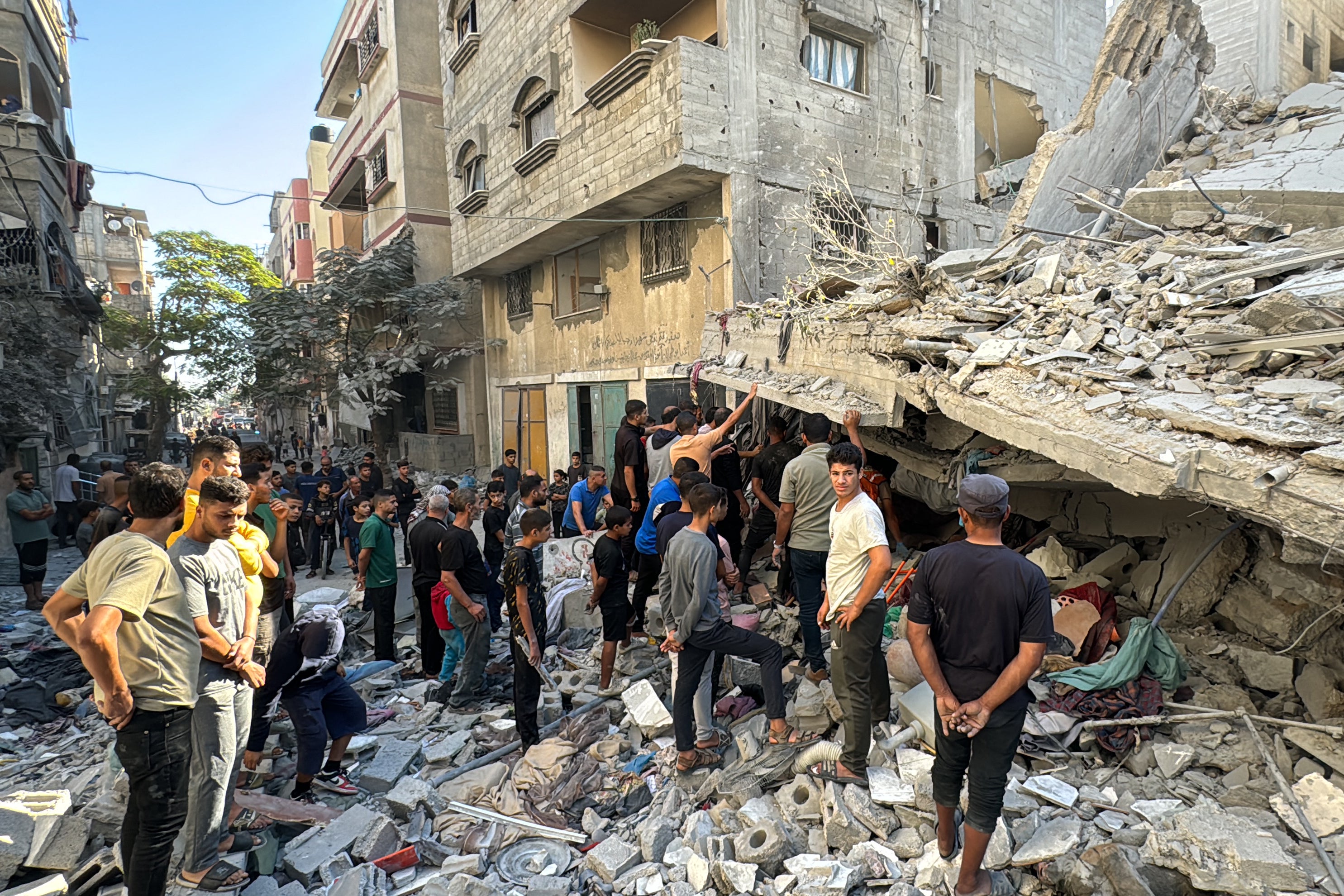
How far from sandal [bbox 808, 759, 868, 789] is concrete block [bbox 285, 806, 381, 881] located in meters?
2.46

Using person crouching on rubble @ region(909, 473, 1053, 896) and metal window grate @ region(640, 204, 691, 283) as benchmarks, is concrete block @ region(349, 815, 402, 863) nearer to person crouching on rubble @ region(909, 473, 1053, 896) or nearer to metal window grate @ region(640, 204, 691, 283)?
person crouching on rubble @ region(909, 473, 1053, 896)

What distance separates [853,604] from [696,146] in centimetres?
696

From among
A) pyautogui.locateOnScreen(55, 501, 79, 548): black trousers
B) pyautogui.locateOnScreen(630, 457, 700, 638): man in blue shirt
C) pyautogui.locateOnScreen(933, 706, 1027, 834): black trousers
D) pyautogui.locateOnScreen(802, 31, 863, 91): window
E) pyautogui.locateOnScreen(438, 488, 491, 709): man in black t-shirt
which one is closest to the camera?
pyautogui.locateOnScreen(933, 706, 1027, 834): black trousers

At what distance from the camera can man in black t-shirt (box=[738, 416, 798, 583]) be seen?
592cm

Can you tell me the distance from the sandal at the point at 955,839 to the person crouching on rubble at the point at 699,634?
99 centimetres

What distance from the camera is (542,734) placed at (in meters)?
4.75

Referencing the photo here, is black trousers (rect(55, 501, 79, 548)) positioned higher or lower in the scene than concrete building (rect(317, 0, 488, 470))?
A: lower

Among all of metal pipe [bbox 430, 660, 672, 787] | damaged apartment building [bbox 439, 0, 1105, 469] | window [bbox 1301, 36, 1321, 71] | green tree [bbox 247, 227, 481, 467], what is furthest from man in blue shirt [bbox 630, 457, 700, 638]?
window [bbox 1301, 36, 1321, 71]

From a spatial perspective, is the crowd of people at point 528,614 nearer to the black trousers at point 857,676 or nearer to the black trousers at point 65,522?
the black trousers at point 857,676

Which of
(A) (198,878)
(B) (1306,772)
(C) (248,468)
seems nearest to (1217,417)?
(B) (1306,772)

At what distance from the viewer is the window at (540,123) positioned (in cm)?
1126

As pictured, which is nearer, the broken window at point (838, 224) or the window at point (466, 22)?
the broken window at point (838, 224)

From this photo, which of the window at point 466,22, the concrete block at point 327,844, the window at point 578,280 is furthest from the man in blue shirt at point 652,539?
the window at point 466,22

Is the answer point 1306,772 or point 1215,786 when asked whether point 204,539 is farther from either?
point 1306,772
